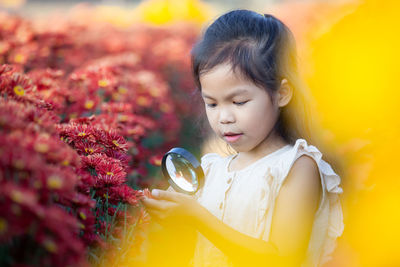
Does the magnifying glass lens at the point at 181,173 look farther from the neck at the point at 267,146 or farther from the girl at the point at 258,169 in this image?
the neck at the point at 267,146

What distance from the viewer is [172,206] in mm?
1529

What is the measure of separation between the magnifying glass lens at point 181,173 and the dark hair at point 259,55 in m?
0.33

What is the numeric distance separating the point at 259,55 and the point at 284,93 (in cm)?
19

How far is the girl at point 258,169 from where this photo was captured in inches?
59.6

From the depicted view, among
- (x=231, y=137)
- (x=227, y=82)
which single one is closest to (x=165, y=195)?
(x=231, y=137)

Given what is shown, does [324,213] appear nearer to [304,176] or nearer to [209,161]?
[304,176]

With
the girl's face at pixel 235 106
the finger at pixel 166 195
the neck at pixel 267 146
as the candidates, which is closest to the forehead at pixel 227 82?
the girl's face at pixel 235 106

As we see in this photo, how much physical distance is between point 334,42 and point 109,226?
2381 mm

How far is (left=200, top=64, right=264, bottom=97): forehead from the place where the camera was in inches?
61.1

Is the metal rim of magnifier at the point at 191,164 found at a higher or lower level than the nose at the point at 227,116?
lower

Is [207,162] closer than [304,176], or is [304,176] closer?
[304,176]

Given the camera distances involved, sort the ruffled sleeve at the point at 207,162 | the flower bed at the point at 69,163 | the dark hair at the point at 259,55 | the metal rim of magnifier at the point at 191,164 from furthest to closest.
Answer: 1. the ruffled sleeve at the point at 207,162
2. the metal rim of magnifier at the point at 191,164
3. the dark hair at the point at 259,55
4. the flower bed at the point at 69,163

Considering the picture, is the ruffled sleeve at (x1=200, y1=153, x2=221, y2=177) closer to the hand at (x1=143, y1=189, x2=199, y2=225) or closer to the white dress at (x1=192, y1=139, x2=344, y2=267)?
the white dress at (x1=192, y1=139, x2=344, y2=267)

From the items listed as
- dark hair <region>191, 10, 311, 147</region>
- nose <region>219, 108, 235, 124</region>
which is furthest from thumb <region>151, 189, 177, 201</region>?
dark hair <region>191, 10, 311, 147</region>
